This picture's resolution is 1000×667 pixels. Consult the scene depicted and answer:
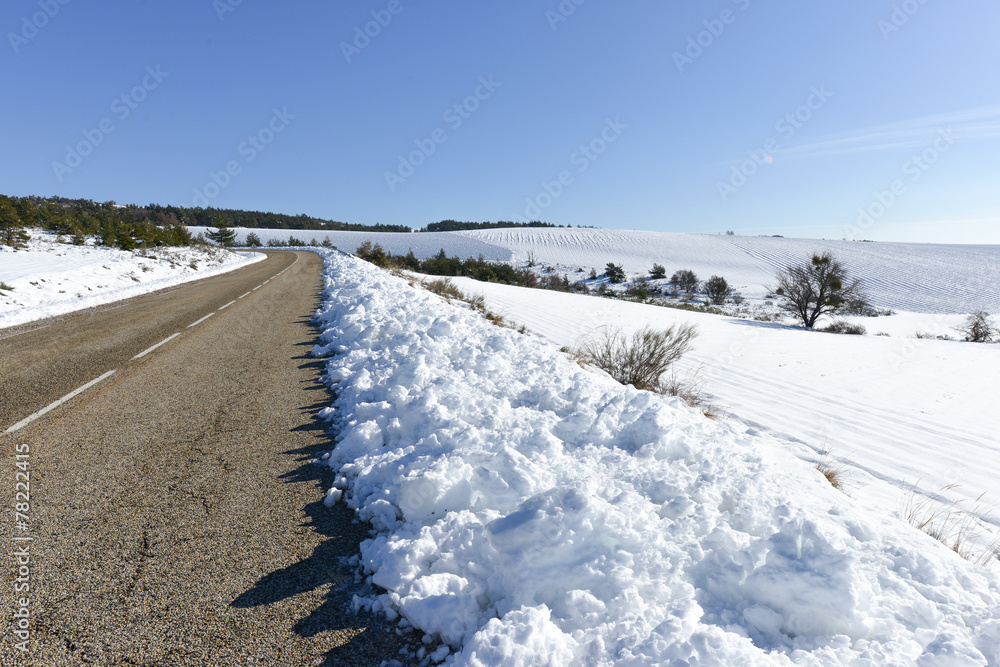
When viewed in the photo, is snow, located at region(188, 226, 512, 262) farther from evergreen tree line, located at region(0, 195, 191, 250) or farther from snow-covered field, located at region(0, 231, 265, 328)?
snow-covered field, located at region(0, 231, 265, 328)

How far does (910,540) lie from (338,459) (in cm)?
385

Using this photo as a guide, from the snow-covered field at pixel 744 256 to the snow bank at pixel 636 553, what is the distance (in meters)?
39.5

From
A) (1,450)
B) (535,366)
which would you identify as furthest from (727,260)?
(1,450)

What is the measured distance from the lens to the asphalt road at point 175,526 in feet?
6.70

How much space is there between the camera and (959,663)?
6.00ft

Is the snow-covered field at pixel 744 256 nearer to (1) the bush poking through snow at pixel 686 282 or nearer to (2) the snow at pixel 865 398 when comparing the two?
(1) the bush poking through snow at pixel 686 282

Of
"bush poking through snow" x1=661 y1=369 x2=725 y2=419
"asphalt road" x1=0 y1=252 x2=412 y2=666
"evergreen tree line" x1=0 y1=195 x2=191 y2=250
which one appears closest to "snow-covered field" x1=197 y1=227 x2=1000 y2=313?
"evergreen tree line" x1=0 y1=195 x2=191 y2=250

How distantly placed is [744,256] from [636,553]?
70273mm

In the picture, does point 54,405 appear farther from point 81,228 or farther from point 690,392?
point 81,228

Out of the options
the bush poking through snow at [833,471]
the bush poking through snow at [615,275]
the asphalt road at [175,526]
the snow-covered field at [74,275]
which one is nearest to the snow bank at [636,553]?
the asphalt road at [175,526]

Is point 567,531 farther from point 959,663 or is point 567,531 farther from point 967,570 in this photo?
point 967,570

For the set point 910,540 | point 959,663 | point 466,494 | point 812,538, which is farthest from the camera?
point 466,494

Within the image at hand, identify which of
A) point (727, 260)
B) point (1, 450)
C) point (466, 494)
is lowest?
point (1, 450)

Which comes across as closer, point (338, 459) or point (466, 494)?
point (466, 494)
